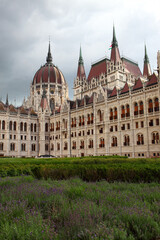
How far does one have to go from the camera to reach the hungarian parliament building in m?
39.9

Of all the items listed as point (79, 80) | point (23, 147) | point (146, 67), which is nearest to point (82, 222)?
point (23, 147)

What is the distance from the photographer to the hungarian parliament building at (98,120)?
131ft

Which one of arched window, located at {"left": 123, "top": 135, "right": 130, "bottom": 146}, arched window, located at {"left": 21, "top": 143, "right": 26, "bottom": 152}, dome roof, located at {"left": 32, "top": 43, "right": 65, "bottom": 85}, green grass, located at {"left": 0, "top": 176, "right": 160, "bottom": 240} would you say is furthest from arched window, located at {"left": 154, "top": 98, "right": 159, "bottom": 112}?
dome roof, located at {"left": 32, "top": 43, "right": 65, "bottom": 85}

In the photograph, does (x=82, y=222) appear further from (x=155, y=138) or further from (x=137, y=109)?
(x=137, y=109)

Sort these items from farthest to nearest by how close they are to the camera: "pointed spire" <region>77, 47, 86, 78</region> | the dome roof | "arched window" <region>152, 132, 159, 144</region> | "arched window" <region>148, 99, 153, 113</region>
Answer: the dome roof < "pointed spire" <region>77, 47, 86, 78</region> < "arched window" <region>148, 99, 153, 113</region> < "arched window" <region>152, 132, 159, 144</region>

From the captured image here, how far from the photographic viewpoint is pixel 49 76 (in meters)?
92.4

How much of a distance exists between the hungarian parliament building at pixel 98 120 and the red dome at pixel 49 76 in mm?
6185

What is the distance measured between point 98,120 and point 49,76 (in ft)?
167

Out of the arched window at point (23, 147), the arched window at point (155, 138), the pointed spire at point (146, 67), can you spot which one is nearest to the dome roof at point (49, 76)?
the arched window at point (23, 147)

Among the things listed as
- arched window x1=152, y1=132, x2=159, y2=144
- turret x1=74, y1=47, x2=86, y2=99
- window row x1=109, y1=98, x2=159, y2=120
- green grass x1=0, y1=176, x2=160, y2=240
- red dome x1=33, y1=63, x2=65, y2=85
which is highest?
red dome x1=33, y1=63, x2=65, y2=85

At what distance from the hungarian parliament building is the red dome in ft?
20.3

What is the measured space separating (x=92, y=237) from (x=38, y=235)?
1.03 m

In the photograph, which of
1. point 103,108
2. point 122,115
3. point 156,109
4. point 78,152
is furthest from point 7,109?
point 156,109

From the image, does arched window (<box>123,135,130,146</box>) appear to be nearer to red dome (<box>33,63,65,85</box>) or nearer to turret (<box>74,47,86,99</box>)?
turret (<box>74,47,86,99</box>)
